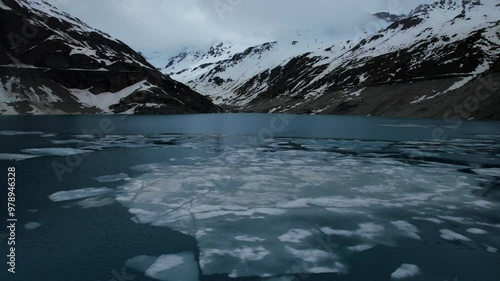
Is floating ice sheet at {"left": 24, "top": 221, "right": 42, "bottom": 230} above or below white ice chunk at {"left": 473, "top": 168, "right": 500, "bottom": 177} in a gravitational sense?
below

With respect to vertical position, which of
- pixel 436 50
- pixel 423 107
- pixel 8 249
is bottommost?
pixel 8 249

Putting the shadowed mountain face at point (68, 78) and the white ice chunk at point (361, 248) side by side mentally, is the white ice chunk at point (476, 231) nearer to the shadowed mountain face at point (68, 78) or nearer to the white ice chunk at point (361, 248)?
the white ice chunk at point (361, 248)

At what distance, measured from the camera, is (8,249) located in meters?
11.4

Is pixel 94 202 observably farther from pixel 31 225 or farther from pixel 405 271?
pixel 405 271

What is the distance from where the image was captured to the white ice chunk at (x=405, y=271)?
10.2 metres

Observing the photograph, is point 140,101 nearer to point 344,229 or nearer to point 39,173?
point 39,173

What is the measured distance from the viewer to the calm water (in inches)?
416

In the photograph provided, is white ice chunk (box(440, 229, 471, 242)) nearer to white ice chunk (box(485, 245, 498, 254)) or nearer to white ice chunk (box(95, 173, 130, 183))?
white ice chunk (box(485, 245, 498, 254))

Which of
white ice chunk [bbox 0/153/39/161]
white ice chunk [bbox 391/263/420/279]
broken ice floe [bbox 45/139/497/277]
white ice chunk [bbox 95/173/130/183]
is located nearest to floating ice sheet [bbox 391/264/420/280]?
white ice chunk [bbox 391/263/420/279]

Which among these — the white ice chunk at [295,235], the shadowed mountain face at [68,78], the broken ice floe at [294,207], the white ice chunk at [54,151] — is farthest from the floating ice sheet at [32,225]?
the shadowed mountain face at [68,78]

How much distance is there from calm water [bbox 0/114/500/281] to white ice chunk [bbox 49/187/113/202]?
2.0 inches

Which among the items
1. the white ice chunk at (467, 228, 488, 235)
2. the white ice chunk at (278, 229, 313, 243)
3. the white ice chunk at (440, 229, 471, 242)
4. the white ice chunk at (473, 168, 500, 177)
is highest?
the white ice chunk at (473, 168, 500, 177)

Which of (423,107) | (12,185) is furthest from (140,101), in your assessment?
(12,185)

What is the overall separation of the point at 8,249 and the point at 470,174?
24549mm
